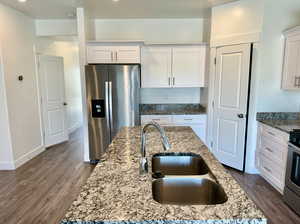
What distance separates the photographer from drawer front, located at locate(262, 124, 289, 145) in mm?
2656

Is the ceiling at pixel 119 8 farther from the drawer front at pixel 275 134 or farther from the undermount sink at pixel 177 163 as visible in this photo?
the undermount sink at pixel 177 163

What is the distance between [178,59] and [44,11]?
104 inches

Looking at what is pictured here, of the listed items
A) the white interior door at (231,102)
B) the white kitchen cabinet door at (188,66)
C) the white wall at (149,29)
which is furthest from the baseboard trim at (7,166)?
the white interior door at (231,102)

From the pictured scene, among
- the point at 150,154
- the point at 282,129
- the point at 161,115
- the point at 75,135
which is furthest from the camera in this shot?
the point at 75,135

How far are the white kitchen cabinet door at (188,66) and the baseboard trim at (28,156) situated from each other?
318 cm

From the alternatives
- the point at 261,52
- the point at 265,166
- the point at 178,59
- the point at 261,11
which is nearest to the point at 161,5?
the point at 178,59

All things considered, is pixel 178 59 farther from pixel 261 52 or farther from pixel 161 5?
pixel 261 52

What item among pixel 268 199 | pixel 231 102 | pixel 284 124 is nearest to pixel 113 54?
pixel 231 102

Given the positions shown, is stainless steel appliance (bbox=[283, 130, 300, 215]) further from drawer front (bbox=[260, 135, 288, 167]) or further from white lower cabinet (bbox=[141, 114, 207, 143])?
white lower cabinet (bbox=[141, 114, 207, 143])

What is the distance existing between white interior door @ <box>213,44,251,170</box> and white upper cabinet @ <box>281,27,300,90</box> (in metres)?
0.52

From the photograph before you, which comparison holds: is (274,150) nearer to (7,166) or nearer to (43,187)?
(43,187)

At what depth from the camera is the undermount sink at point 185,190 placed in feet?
4.36

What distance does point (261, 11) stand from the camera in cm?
309

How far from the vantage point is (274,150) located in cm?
290
